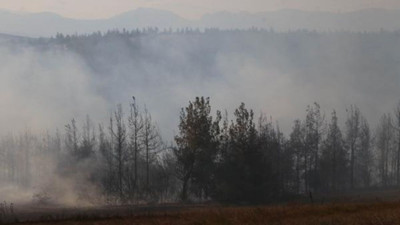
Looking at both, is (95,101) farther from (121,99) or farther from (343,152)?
(343,152)

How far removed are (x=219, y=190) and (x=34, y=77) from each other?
463ft

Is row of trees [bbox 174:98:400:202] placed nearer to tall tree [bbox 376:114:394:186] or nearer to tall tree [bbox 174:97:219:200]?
tall tree [bbox 174:97:219:200]

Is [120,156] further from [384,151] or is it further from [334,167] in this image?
[384,151]

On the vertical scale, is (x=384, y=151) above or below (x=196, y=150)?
below

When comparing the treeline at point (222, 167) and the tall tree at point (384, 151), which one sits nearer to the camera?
the treeline at point (222, 167)

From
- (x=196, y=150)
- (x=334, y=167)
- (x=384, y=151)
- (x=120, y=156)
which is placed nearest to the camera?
(x=196, y=150)

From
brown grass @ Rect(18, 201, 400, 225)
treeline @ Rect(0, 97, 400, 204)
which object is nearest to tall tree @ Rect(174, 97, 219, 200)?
treeline @ Rect(0, 97, 400, 204)

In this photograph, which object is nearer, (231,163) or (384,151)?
(231,163)

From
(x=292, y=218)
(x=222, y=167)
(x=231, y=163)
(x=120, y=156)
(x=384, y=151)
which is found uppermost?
(x=384, y=151)

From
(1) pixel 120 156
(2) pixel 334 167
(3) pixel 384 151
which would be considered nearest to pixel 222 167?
(1) pixel 120 156

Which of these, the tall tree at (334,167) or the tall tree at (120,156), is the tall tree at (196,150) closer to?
the tall tree at (120,156)

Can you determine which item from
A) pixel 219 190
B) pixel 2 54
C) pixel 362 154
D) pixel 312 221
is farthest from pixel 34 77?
pixel 312 221

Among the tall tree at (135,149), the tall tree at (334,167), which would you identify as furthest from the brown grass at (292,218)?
the tall tree at (334,167)

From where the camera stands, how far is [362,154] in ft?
330
